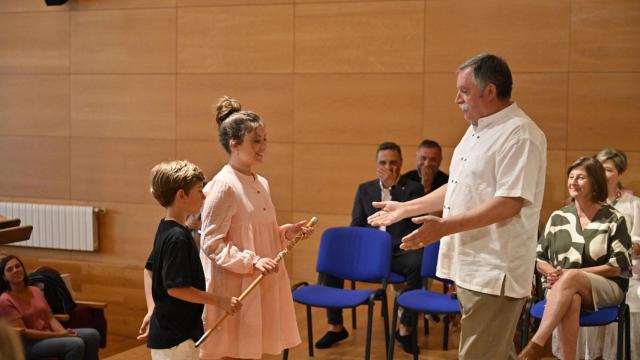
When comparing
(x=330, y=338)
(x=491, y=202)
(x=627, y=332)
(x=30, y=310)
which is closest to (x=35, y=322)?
(x=30, y=310)

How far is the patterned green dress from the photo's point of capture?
4.79m

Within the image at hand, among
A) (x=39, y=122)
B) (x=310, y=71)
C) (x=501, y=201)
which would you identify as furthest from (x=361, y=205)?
(x=39, y=122)

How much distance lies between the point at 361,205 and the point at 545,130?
1.71m

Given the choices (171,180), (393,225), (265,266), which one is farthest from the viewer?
(393,225)

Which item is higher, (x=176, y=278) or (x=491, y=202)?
(x=491, y=202)

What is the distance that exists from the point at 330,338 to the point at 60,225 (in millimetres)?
3905

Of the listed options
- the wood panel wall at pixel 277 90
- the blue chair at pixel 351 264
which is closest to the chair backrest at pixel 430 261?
the blue chair at pixel 351 264

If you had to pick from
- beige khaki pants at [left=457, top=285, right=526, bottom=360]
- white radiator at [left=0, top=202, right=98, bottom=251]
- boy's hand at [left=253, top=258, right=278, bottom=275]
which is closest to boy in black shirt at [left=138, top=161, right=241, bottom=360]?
boy's hand at [left=253, top=258, right=278, bottom=275]

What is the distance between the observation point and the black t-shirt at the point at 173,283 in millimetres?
3260

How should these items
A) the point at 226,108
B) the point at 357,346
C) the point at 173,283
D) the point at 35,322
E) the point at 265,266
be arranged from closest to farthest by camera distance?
1. the point at 173,283
2. the point at 265,266
3. the point at 226,108
4. the point at 35,322
5. the point at 357,346

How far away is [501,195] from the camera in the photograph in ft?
9.34

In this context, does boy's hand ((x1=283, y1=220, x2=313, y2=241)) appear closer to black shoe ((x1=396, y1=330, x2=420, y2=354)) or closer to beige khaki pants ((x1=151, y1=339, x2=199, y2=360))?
beige khaki pants ((x1=151, y1=339, x2=199, y2=360))

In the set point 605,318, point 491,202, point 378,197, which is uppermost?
point 491,202

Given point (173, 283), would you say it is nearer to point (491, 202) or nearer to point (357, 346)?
point (491, 202)
